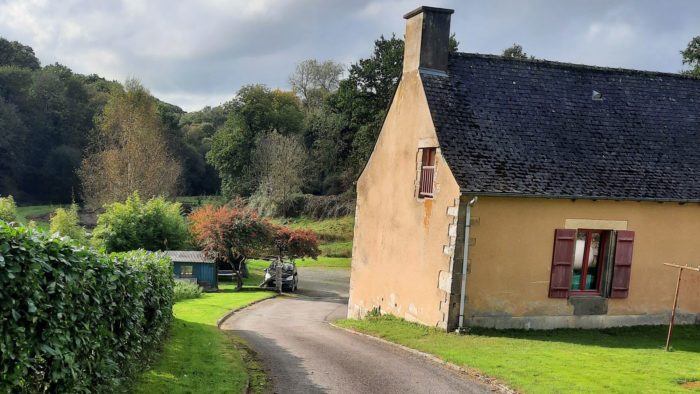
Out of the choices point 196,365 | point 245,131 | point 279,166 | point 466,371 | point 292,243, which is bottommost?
point 196,365

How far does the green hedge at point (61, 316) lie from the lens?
4484 millimetres

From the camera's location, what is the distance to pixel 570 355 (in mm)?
11766

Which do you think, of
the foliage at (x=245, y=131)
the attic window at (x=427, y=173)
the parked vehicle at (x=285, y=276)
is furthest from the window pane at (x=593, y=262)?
the foliage at (x=245, y=131)

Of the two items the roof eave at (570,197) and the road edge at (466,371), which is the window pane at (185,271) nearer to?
the road edge at (466,371)

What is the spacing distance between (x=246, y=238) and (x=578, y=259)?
20.4 metres

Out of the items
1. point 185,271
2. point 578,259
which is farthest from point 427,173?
point 185,271

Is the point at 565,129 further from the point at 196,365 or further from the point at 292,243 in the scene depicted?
the point at 292,243

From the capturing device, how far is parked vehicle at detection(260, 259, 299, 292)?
104ft

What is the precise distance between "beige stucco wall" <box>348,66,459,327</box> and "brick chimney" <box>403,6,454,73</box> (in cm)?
49

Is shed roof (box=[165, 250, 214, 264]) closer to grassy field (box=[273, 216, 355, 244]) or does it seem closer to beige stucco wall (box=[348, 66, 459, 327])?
beige stucco wall (box=[348, 66, 459, 327])

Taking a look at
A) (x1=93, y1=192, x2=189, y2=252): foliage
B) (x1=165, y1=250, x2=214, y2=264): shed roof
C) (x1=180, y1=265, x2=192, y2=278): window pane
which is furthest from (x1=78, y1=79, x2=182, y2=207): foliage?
(x1=180, y1=265, x2=192, y2=278): window pane

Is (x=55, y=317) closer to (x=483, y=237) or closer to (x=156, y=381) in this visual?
(x=156, y=381)

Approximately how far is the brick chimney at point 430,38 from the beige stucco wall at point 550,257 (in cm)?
486

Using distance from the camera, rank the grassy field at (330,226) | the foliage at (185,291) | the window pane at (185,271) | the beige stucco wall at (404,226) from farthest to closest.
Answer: the grassy field at (330,226), the window pane at (185,271), the foliage at (185,291), the beige stucco wall at (404,226)
